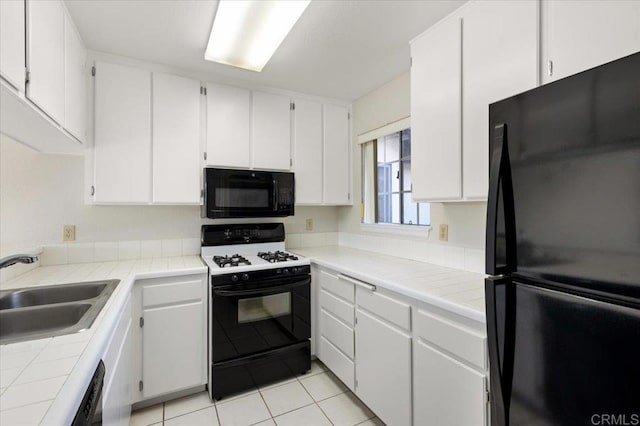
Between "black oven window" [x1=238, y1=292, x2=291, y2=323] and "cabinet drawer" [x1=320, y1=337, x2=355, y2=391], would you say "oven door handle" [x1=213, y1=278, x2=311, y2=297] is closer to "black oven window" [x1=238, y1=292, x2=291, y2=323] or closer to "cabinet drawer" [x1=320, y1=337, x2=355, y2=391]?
"black oven window" [x1=238, y1=292, x2=291, y2=323]

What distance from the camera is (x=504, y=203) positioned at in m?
0.88

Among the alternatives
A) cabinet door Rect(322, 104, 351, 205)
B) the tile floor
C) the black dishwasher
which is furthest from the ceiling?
the tile floor

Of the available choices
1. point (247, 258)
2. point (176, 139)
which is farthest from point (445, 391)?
point (176, 139)

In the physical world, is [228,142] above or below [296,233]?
above

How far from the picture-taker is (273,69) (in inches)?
90.0

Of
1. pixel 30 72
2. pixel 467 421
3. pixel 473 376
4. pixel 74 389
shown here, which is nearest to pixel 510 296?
pixel 473 376

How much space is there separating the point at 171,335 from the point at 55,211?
125cm

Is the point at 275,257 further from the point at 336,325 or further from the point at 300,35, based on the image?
the point at 300,35

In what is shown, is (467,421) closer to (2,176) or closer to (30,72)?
(30,72)

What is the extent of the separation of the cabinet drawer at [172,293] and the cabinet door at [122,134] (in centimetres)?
68

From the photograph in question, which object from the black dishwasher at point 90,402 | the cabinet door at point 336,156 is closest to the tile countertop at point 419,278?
the cabinet door at point 336,156

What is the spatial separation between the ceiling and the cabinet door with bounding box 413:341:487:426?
178cm

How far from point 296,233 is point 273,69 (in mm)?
1534

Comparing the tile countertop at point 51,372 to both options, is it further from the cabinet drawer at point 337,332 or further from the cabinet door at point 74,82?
the cabinet drawer at point 337,332
